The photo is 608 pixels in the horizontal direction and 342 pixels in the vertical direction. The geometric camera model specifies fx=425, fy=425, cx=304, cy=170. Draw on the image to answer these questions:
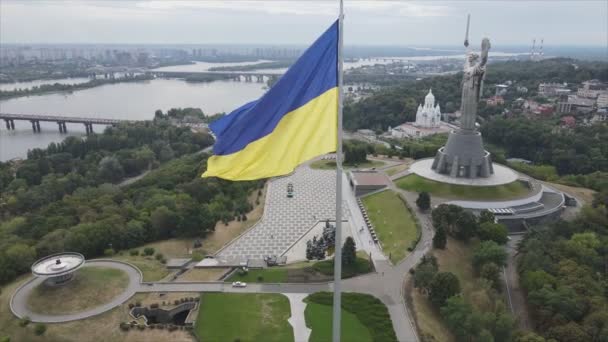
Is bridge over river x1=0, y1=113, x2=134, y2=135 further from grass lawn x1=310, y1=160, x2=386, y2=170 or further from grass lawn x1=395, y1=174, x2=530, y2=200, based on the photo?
grass lawn x1=395, y1=174, x2=530, y2=200

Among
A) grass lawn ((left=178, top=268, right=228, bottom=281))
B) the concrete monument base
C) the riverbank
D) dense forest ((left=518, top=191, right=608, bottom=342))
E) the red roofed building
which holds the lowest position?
grass lawn ((left=178, top=268, right=228, bottom=281))

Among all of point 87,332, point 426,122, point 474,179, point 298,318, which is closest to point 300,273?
point 298,318

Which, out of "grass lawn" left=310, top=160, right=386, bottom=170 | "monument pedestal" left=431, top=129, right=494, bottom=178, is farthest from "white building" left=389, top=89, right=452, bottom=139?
"monument pedestal" left=431, top=129, right=494, bottom=178

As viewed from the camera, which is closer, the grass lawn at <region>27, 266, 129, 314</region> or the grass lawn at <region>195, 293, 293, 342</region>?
the grass lawn at <region>195, 293, 293, 342</region>

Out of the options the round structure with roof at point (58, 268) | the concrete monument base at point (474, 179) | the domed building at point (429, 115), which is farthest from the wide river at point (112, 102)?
the concrete monument base at point (474, 179)

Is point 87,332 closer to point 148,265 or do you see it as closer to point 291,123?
point 148,265

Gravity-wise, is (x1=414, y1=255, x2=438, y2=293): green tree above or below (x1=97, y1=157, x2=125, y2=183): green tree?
above

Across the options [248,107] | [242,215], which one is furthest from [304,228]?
[248,107]
